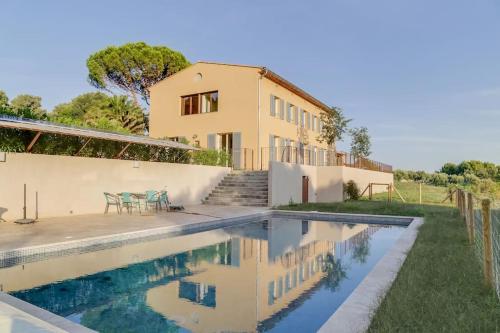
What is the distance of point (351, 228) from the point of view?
37.5ft

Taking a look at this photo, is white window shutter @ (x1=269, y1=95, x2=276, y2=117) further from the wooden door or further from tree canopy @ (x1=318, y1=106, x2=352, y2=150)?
tree canopy @ (x1=318, y1=106, x2=352, y2=150)

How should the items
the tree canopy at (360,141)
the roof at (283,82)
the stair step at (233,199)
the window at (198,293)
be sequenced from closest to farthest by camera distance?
the window at (198,293)
the stair step at (233,199)
the roof at (283,82)
the tree canopy at (360,141)

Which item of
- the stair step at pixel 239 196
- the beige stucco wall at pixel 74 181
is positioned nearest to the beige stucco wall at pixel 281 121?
the stair step at pixel 239 196

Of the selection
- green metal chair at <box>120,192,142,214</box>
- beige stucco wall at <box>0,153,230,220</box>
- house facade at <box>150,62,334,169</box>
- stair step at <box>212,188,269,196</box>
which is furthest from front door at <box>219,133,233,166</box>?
green metal chair at <box>120,192,142,214</box>

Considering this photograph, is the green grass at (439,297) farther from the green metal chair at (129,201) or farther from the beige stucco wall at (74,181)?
the beige stucco wall at (74,181)

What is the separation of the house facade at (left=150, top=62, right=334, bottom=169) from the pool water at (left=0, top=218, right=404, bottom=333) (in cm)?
1117

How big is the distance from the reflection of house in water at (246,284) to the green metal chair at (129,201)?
15.7ft

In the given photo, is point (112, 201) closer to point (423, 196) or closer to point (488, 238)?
point (488, 238)

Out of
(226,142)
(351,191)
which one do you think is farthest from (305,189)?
(226,142)

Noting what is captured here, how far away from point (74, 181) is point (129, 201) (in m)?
1.89

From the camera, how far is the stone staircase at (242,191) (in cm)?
1661

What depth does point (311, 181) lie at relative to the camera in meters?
19.9

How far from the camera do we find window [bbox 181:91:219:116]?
74.5 feet

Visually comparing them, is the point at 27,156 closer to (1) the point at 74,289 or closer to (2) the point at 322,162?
(1) the point at 74,289
